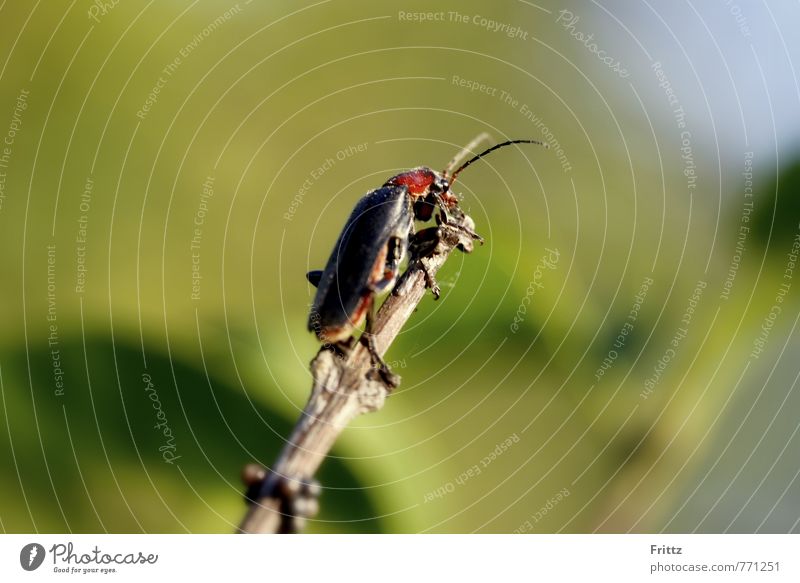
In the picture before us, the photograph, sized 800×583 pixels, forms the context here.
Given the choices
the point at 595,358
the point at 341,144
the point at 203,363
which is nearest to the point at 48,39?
the point at 341,144

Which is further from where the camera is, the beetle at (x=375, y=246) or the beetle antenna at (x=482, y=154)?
the beetle antenna at (x=482, y=154)

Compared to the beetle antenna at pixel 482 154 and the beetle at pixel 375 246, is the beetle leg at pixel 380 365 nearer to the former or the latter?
the beetle at pixel 375 246

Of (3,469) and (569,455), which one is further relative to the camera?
(569,455)

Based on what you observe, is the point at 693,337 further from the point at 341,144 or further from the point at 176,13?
the point at 176,13

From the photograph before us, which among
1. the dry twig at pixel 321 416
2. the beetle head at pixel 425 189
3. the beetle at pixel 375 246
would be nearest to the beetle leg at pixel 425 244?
the beetle at pixel 375 246

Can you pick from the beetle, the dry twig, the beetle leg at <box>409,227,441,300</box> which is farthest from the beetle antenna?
the dry twig

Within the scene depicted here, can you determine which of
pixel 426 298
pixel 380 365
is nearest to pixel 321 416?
pixel 380 365
